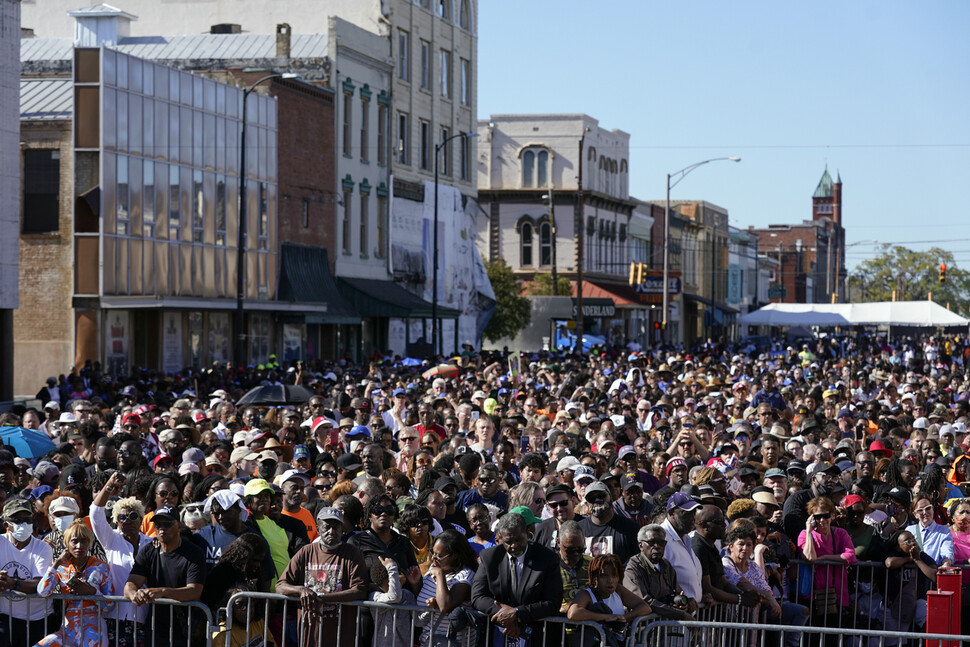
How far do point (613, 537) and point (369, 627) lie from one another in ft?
6.12

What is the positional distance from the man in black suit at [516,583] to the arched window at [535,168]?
65386 mm

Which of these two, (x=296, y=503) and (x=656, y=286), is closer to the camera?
(x=296, y=503)

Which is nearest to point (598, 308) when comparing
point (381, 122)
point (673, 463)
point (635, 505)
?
point (381, 122)

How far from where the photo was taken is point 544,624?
28.3 ft

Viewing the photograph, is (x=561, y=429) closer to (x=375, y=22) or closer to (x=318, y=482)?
(x=318, y=482)

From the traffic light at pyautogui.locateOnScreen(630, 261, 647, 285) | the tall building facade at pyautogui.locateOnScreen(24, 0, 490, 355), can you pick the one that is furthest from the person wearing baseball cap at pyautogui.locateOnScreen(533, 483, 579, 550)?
the traffic light at pyautogui.locateOnScreen(630, 261, 647, 285)

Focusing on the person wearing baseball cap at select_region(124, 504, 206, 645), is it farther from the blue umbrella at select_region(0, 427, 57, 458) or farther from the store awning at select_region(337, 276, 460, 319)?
the store awning at select_region(337, 276, 460, 319)

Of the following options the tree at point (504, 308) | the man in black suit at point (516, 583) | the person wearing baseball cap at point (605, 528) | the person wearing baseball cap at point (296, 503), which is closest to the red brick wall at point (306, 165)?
the tree at point (504, 308)

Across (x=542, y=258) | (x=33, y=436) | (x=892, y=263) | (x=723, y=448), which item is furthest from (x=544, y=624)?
(x=892, y=263)

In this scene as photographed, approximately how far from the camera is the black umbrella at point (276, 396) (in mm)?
21219

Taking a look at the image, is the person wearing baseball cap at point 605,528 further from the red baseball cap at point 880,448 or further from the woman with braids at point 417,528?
the red baseball cap at point 880,448

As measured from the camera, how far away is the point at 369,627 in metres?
8.99

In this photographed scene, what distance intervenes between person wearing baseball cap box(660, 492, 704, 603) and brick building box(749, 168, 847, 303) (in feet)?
380

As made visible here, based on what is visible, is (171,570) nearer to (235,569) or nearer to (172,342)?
(235,569)
